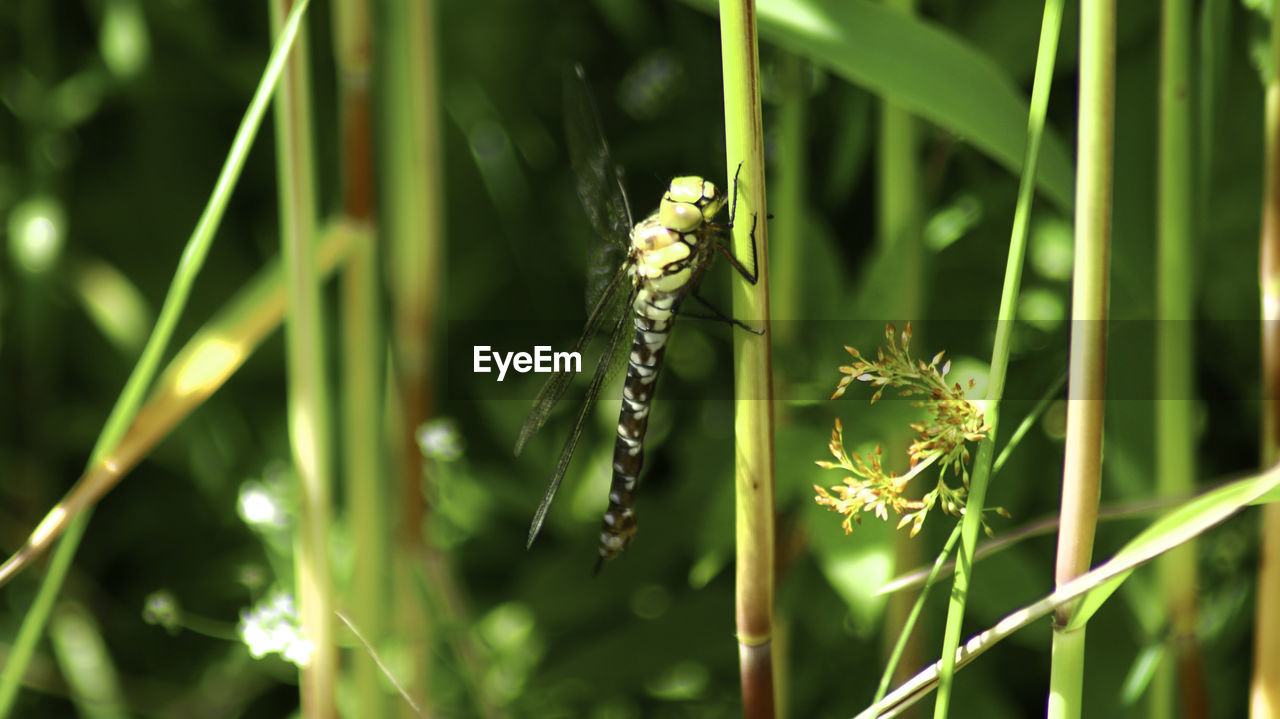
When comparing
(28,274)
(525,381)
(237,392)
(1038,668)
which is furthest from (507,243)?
(1038,668)

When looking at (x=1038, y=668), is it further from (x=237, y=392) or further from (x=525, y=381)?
(x=237, y=392)

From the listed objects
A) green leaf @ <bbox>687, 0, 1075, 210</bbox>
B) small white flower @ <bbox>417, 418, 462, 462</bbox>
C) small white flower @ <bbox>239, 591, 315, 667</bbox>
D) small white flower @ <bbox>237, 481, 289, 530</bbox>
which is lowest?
small white flower @ <bbox>239, 591, 315, 667</bbox>

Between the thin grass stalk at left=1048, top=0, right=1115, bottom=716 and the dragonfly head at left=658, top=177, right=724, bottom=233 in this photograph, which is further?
the dragonfly head at left=658, top=177, right=724, bottom=233

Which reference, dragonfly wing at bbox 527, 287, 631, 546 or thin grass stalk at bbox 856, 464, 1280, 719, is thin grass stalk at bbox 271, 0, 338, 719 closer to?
dragonfly wing at bbox 527, 287, 631, 546

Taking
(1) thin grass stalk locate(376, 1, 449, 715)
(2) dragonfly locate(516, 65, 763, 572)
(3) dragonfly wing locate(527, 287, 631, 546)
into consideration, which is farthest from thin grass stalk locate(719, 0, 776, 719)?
(1) thin grass stalk locate(376, 1, 449, 715)

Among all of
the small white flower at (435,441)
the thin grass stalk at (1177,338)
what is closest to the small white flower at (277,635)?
the small white flower at (435,441)
